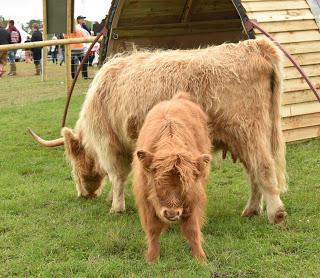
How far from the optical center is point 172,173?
3.73 meters

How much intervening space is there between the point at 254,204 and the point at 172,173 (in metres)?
1.91

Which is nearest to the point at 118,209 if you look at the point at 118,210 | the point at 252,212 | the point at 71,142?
the point at 118,210

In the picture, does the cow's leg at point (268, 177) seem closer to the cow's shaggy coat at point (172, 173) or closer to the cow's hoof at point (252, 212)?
the cow's hoof at point (252, 212)

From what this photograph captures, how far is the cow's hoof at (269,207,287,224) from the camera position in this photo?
501 cm

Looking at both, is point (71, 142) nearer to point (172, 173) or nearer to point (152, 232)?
point (152, 232)

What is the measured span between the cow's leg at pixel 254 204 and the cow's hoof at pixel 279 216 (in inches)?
14.0

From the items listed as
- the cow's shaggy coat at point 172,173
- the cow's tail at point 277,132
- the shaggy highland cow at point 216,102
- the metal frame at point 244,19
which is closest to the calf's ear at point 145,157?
the cow's shaggy coat at point 172,173

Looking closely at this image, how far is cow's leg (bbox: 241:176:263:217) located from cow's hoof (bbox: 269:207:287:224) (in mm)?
356

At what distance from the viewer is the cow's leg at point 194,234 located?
4075 mm

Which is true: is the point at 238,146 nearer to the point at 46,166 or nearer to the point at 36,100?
the point at 46,166

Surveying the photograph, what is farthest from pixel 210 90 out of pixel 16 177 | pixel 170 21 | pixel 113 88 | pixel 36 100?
pixel 36 100

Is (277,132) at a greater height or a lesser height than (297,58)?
greater

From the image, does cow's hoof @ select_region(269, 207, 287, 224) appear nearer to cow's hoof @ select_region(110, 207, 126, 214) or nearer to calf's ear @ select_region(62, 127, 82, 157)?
cow's hoof @ select_region(110, 207, 126, 214)

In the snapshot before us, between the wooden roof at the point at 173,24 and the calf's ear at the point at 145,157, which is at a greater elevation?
the calf's ear at the point at 145,157
